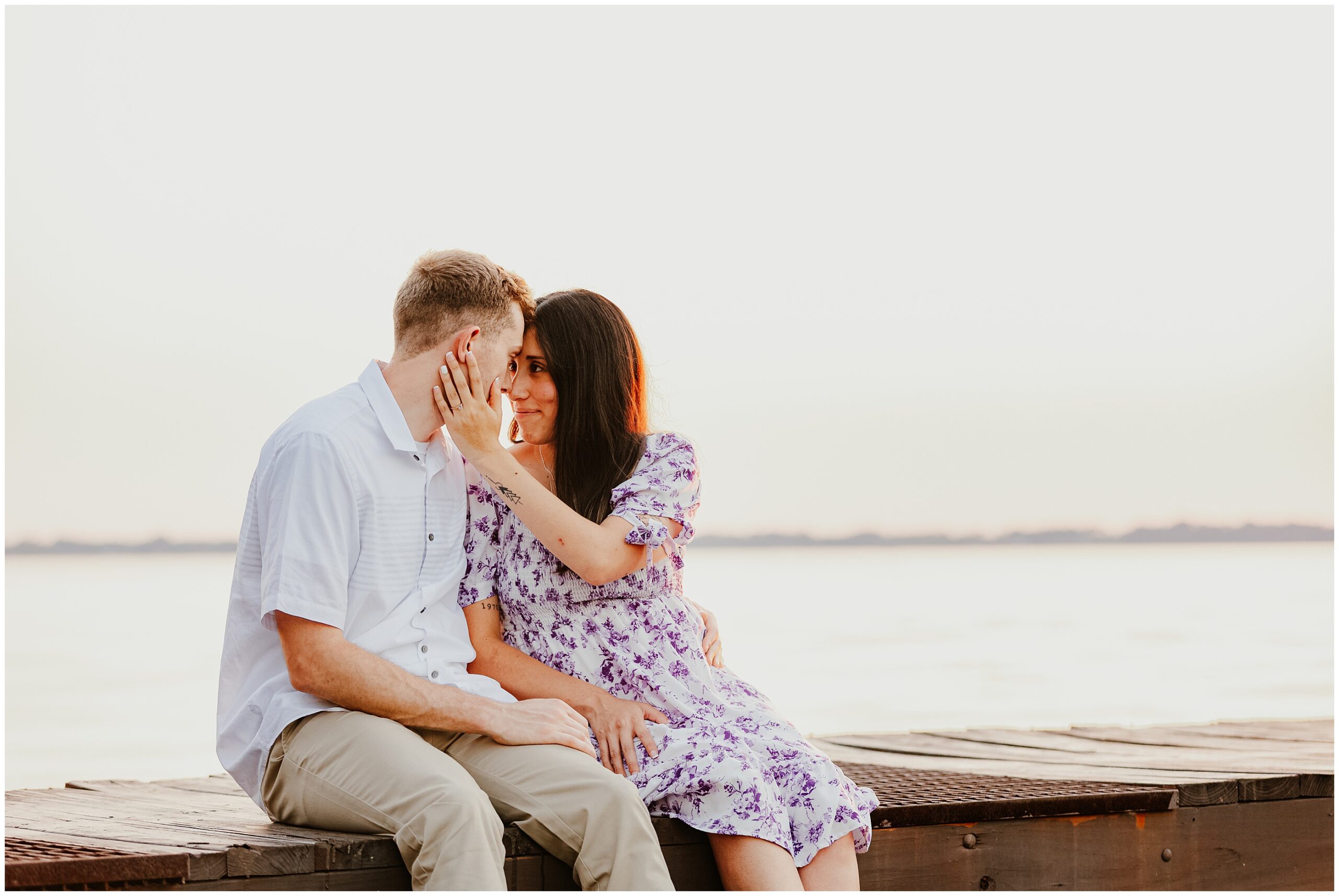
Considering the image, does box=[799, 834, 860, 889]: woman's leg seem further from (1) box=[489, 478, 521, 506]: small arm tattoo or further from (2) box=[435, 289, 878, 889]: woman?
(1) box=[489, 478, 521, 506]: small arm tattoo

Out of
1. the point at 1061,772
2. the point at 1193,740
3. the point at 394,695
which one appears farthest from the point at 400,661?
the point at 1193,740

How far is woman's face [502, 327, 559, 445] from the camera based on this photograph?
298cm

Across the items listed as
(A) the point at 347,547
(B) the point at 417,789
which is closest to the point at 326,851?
(B) the point at 417,789

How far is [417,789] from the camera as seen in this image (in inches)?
93.7

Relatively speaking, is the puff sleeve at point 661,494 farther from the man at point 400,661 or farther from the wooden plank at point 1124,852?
the wooden plank at point 1124,852

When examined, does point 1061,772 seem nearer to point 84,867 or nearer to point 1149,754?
point 1149,754

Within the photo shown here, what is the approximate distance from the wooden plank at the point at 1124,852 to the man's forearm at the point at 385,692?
1.01 metres

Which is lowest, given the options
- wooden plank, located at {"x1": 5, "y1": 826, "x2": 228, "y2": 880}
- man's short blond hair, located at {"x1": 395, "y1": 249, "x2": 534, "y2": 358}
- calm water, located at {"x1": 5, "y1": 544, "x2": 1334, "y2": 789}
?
calm water, located at {"x1": 5, "y1": 544, "x2": 1334, "y2": 789}

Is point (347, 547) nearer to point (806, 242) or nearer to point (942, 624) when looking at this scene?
point (942, 624)

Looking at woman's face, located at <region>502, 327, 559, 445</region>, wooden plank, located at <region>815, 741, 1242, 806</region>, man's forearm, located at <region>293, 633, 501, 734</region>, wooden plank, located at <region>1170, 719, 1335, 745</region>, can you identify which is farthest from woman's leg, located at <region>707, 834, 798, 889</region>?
wooden plank, located at <region>1170, 719, 1335, 745</region>

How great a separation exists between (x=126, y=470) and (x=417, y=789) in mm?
20711

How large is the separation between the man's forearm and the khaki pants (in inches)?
1.3

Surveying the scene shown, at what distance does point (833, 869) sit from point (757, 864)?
0.58 feet

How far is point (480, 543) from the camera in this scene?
2943 millimetres
